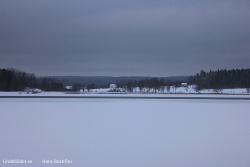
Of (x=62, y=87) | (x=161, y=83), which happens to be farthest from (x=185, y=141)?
(x=161, y=83)

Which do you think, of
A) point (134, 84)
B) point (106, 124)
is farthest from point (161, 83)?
point (106, 124)

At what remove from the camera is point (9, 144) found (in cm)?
770

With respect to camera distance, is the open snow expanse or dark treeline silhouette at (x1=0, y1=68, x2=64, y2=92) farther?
dark treeline silhouette at (x1=0, y1=68, x2=64, y2=92)

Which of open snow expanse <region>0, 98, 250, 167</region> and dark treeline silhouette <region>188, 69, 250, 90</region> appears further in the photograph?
dark treeline silhouette <region>188, 69, 250, 90</region>

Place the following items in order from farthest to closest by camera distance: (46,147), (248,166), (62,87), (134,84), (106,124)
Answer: (134,84) → (62,87) → (106,124) → (46,147) → (248,166)

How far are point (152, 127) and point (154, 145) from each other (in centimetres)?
253

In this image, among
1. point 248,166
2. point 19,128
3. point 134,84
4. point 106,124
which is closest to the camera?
point 248,166

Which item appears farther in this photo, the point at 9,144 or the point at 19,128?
the point at 19,128

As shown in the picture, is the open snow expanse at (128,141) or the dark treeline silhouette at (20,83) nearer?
the open snow expanse at (128,141)

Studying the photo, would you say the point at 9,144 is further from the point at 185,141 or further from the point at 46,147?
the point at 185,141

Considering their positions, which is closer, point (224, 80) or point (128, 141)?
point (128, 141)

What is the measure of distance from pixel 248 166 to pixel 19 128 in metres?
8.15

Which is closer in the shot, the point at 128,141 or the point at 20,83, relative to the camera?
the point at 128,141

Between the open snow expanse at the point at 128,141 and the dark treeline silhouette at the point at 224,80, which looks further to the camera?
the dark treeline silhouette at the point at 224,80
